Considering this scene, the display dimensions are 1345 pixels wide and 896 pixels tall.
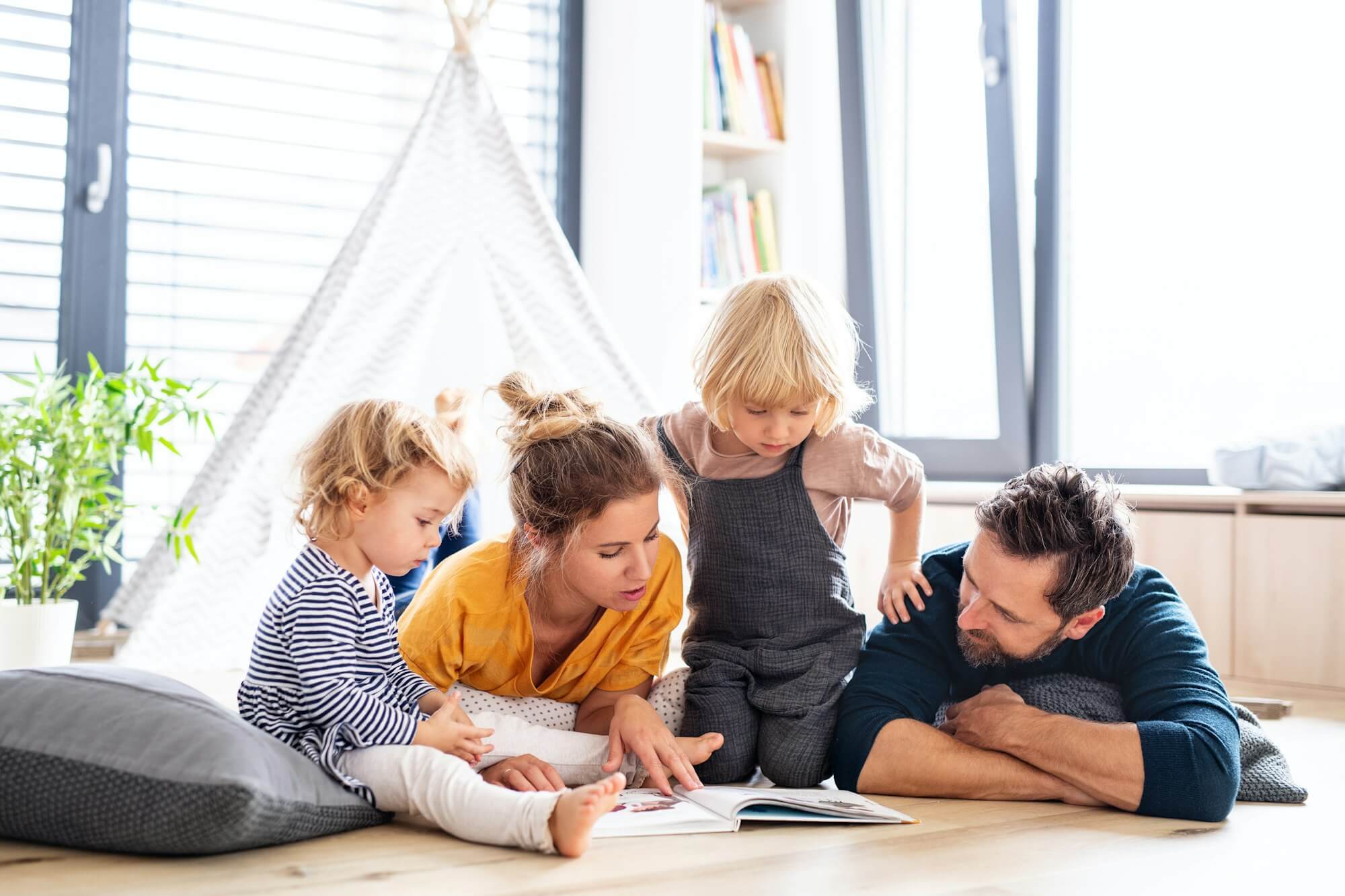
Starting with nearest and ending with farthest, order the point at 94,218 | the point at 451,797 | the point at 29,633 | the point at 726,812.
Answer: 1. the point at 451,797
2. the point at 726,812
3. the point at 29,633
4. the point at 94,218

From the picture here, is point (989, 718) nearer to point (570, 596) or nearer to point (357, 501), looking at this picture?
point (570, 596)

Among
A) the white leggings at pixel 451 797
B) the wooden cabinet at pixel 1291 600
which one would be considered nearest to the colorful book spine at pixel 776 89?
the wooden cabinet at pixel 1291 600

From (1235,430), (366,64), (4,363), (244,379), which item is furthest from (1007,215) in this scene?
(4,363)

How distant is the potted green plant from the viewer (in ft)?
8.18

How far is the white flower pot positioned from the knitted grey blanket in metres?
1.83

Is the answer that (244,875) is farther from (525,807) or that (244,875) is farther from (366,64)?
(366,64)

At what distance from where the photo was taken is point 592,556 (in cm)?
160

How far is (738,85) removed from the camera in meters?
3.62

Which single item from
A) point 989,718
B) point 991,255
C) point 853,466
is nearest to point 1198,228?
point 991,255

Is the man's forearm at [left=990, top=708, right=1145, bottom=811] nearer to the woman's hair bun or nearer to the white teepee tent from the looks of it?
the woman's hair bun

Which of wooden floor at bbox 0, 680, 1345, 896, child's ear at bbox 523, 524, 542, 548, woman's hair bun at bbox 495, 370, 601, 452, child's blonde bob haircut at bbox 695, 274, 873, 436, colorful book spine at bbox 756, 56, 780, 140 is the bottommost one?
wooden floor at bbox 0, 680, 1345, 896

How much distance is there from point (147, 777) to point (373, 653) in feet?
1.01

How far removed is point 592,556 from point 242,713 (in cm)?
46

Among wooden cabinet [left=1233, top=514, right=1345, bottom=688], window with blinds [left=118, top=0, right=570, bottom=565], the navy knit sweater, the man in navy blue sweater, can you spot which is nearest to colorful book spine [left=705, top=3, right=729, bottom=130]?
window with blinds [left=118, top=0, right=570, bottom=565]
